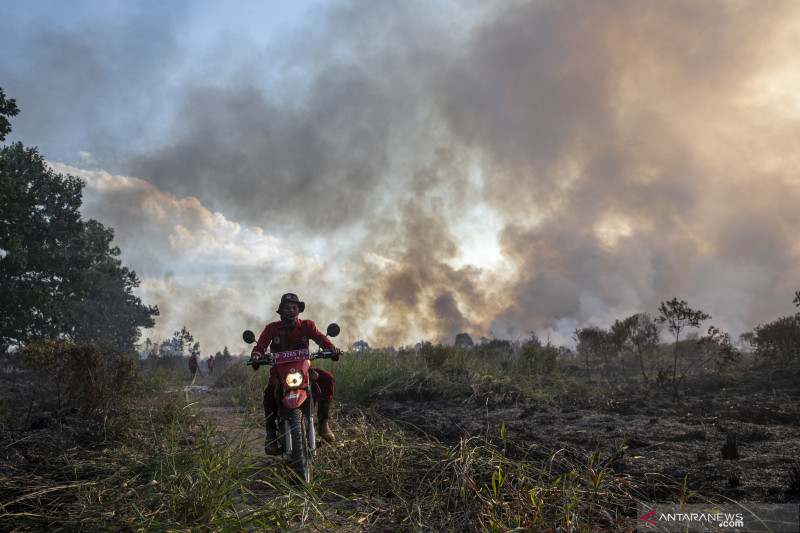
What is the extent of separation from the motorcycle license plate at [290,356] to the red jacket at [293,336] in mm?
407

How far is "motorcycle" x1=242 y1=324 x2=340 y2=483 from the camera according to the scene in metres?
4.22

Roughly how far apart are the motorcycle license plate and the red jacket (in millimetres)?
407

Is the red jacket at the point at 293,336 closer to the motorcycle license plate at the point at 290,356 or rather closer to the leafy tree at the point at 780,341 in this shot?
the motorcycle license plate at the point at 290,356

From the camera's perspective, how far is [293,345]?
510cm

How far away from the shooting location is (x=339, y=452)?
192 inches

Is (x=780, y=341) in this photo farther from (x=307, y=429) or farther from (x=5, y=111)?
(x=5, y=111)

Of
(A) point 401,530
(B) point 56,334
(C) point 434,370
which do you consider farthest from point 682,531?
(B) point 56,334

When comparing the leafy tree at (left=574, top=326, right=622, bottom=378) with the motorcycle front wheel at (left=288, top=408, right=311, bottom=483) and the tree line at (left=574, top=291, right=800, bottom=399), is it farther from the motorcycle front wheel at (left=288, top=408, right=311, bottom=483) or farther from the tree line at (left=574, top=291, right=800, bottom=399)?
the motorcycle front wheel at (left=288, top=408, right=311, bottom=483)

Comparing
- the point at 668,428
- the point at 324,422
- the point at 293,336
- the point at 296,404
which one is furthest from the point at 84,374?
the point at 668,428

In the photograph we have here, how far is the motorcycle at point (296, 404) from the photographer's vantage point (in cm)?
422

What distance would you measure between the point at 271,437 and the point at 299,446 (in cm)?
83

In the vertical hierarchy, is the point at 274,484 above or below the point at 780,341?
below

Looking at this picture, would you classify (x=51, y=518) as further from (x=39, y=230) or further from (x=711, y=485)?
(x=39, y=230)

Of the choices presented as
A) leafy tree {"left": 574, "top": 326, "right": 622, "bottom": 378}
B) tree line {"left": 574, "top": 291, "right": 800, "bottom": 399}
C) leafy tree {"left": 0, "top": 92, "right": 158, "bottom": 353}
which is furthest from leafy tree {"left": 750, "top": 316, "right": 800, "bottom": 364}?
leafy tree {"left": 0, "top": 92, "right": 158, "bottom": 353}
